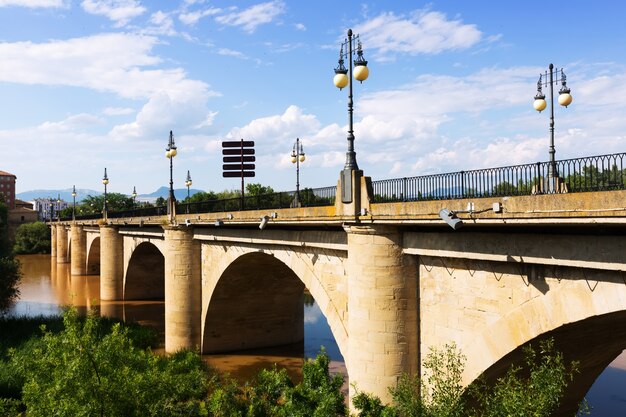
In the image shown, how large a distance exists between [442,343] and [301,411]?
12.2 ft

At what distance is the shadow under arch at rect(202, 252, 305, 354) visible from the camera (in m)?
25.5

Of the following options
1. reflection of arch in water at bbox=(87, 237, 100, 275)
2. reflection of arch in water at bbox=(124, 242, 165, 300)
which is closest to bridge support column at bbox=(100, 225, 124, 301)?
reflection of arch in water at bbox=(124, 242, 165, 300)

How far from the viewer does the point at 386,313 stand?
12703 mm

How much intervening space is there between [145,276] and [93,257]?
67.5 ft

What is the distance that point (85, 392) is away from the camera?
37.8ft

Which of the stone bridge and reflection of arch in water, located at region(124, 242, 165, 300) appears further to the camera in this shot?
reflection of arch in water, located at region(124, 242, 165, 300)

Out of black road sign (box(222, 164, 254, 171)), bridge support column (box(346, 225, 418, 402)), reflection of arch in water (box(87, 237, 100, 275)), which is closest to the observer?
bridge support column (box(346, 225, 418, 402))

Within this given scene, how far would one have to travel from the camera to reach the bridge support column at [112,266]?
1758 inches

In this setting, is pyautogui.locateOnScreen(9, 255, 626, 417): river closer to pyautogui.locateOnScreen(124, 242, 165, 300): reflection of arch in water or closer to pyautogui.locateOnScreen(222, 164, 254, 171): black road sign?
pyautogui.locateOnScreen(124, 242, 165, 300): reflection of arch in water

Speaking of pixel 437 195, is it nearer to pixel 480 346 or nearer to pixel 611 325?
pixel 480 346

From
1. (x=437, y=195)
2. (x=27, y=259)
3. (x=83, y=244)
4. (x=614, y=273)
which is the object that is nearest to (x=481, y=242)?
(x=437, y=195)

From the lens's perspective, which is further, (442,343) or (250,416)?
(250,416)

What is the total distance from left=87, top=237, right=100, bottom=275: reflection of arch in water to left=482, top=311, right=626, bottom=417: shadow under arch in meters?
56.2

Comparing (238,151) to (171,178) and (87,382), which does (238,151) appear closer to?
(171,178)
